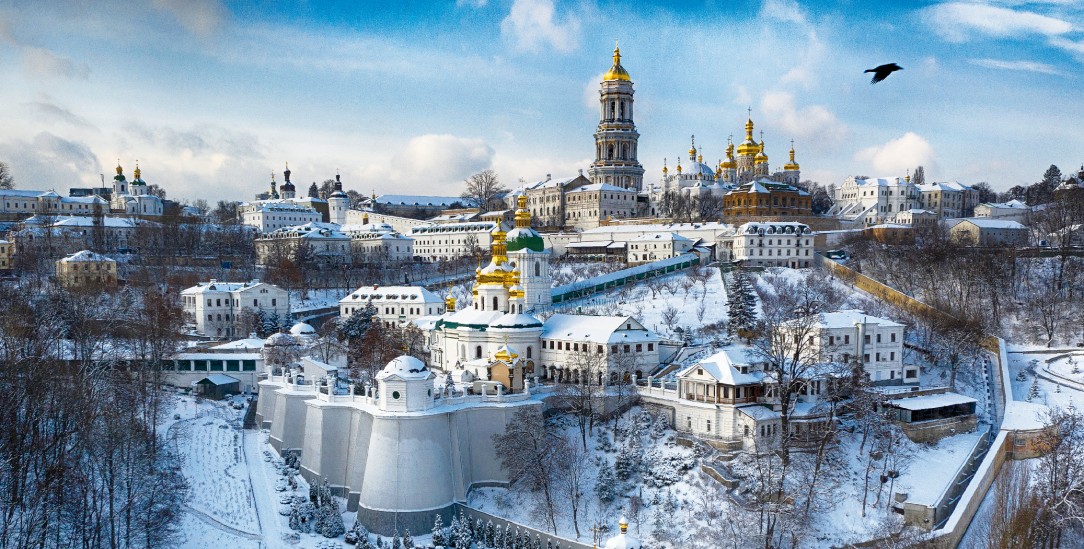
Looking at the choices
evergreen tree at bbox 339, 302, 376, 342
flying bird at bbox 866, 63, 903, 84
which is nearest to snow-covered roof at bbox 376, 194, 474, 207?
evergreen tree at bbox 339, 302, 376, 342

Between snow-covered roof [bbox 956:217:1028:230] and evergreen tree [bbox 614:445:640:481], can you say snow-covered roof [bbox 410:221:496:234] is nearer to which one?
snow-covered roof [bbox 956:217:1028:230]

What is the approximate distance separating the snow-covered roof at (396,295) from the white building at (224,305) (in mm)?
5101

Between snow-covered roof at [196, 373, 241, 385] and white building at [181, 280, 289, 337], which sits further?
white building at [181, 280, 289, 337]

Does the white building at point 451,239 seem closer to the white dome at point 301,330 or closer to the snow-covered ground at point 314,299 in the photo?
the snow-covered ground at point 314,299

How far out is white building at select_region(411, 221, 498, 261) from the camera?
7588cm

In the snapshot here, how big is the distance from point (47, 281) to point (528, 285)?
124 feet

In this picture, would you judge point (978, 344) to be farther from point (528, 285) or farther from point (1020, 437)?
point (528, 285)

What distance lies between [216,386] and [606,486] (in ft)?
72.6

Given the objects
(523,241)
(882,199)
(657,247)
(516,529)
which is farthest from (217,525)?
(882,199)

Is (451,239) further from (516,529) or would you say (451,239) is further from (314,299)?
(516,529)

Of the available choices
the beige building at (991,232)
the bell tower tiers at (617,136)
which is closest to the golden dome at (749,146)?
the bell tower tiers at (617,136)

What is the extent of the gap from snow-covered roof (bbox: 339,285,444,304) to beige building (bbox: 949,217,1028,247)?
3870 cm

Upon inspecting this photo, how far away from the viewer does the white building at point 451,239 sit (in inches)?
2987

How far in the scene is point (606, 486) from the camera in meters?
28.5
